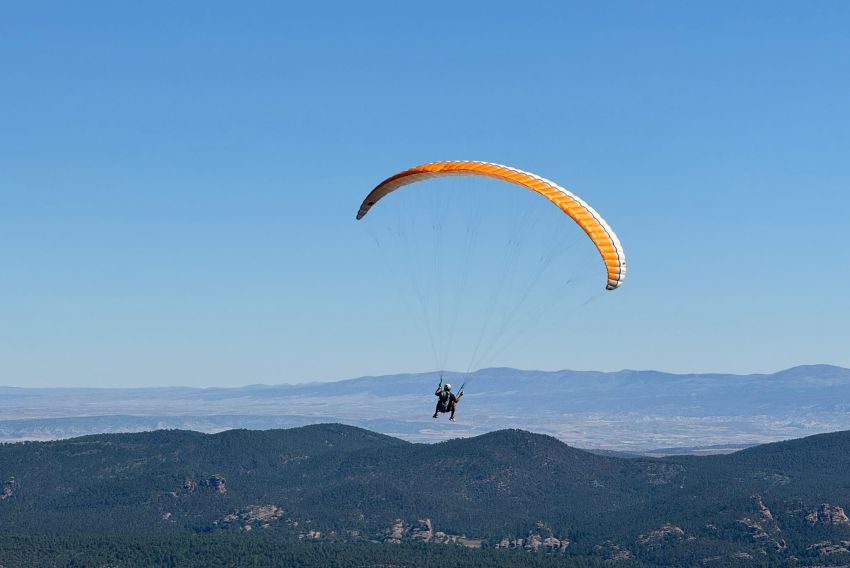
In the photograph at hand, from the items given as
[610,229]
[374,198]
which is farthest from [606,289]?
[374,198]

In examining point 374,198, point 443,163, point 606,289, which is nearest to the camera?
point 606,289

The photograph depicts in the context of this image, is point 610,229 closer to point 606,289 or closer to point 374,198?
point 606,289

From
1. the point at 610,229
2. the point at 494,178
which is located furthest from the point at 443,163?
the point at 610,229

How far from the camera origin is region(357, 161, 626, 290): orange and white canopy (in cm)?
10550

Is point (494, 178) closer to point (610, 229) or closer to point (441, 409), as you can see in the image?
point (610, 229)

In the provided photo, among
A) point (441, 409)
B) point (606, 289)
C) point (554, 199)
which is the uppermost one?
point (554, 199)

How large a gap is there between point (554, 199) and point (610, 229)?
16.7 ft

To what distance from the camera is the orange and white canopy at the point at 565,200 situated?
10550 cm

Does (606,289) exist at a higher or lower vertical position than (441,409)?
higher

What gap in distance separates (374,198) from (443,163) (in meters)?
10.8

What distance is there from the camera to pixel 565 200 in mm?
106938

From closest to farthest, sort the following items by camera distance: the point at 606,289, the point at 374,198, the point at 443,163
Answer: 1. the point at 606,289
2. the point at 443,163
3. the point at 374,198

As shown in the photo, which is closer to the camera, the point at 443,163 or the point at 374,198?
the point at 443,163

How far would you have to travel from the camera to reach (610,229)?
106 m
